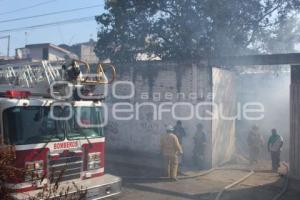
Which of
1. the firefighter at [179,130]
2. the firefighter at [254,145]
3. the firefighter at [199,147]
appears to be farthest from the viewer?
the firefighter at [254,145]

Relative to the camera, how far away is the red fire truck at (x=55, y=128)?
6.86m

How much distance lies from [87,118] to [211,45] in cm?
1304

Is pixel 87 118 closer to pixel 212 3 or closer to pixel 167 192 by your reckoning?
pixel 167 192

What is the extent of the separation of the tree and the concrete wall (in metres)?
3.93

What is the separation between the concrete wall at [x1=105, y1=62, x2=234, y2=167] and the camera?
14.7 metres


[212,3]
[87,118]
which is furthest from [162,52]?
[87,118]

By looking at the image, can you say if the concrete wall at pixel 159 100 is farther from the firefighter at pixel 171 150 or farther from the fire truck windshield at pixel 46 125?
the fire truck windshield at pixel 46 125

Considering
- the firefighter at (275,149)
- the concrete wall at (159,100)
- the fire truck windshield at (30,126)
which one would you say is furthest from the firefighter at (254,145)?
the fire truck windshield at (30,126)

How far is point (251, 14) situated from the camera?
20156mm

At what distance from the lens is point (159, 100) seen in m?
15.8

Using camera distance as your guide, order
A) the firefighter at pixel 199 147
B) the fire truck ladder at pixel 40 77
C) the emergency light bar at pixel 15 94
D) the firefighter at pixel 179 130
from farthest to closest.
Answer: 1. the firefighter at pixel 179 130
2. the firefighter at pixel 199 147
3. the fire truck ladder at pixel 40 77
4. the emergency light bar at pixel 15 94

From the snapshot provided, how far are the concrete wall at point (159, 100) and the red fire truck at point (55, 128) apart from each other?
6.76 meters

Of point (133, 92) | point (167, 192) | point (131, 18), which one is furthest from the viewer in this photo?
point (131, 18)

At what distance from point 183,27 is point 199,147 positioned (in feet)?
26.4
